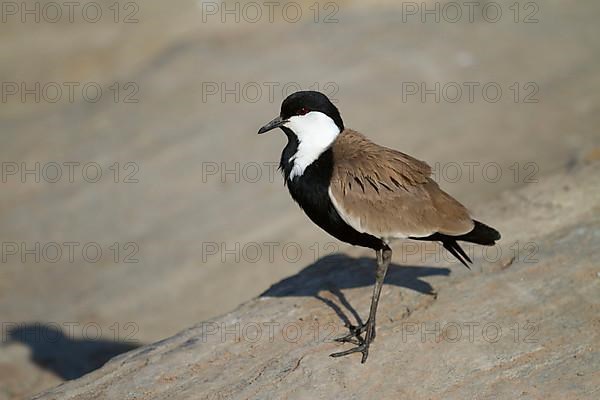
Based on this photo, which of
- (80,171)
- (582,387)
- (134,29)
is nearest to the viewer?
(582,387)

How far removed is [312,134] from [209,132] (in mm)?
7306

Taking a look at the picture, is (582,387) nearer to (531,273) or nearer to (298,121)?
(531,273)

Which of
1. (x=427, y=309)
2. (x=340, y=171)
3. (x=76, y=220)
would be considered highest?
(x=340, y=171)

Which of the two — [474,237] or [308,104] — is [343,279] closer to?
→ [474,237]

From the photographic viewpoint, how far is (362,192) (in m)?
→ 6.00

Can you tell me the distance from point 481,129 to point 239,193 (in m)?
3.94

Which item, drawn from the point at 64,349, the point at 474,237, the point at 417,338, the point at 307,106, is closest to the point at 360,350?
the point at 417,338

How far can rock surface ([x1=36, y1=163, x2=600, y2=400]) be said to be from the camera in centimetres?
541

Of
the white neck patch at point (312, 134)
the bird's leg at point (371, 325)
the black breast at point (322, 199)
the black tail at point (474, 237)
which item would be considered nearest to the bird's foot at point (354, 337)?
the bird's leg at point (371, 325)

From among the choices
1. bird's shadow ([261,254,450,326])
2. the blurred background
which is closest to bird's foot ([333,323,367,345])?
bird's shadow ([261,254,450,326])

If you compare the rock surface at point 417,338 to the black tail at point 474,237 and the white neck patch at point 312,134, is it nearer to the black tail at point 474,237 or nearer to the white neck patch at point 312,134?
the black tail at point 474,237

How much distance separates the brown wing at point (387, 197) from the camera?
235 inches

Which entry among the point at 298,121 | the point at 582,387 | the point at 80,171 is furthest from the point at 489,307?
the point at 80,171

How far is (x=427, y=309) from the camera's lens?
620 cm
